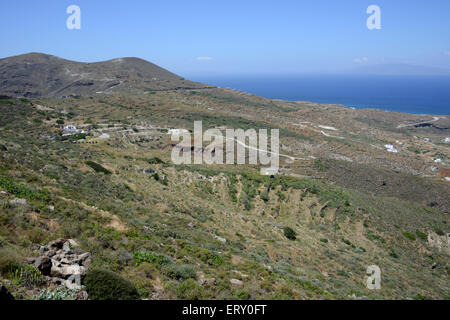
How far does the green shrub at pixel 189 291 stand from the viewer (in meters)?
7.30

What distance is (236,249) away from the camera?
13609mm

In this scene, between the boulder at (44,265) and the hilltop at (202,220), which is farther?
the hilltop at (202,220)

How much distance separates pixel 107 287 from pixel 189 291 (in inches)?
93.0

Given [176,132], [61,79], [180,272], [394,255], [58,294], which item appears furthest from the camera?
[61,79]

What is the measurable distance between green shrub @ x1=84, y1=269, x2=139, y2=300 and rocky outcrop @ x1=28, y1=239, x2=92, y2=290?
29 cm

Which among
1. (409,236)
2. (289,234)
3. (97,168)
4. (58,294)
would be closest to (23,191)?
(58,294)

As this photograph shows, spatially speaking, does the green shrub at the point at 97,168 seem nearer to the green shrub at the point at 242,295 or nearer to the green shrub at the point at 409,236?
the green shrub at the point at 242,295

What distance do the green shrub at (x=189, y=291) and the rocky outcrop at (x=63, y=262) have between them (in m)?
2.67

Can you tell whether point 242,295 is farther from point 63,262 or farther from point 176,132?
point 176,132

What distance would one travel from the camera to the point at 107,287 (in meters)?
6.14

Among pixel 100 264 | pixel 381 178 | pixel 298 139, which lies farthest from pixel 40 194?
pixel 298 139

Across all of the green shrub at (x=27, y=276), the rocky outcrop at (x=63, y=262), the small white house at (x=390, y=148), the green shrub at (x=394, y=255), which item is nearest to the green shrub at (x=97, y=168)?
the rocky outcrop at (x=63, y=262)

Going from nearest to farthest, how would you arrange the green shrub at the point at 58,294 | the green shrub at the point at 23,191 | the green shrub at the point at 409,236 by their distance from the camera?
the green shrub at the point at 58,294
the green shrub at the point at 23,191
the green shrub at the point at 409,236

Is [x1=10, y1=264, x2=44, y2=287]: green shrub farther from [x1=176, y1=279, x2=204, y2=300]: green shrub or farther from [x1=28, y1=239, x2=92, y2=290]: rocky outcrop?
[x1=176, y1=279, x2=204, y2=300]: green shrub
